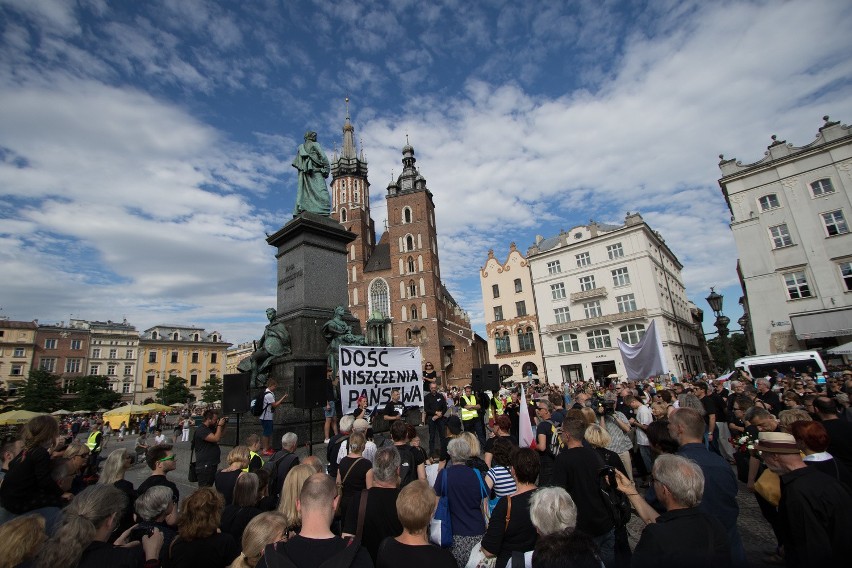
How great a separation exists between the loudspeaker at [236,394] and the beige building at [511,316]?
34.3 meters

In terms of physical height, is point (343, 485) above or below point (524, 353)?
below

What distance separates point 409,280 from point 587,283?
23.9 metres

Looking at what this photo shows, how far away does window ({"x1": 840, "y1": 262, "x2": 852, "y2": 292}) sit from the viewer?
74.3ft

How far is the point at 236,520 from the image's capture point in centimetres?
306

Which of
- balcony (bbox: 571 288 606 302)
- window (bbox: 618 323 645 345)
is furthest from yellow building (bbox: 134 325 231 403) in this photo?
window (bbox: 618 323 645 345)

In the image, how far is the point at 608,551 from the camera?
3254mm

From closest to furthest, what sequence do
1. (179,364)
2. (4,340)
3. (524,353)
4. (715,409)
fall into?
(715,409) < (524,353) < (4,340) < (179,364)

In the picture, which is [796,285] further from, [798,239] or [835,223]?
[835,223]

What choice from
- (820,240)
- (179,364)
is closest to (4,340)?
(179,364)

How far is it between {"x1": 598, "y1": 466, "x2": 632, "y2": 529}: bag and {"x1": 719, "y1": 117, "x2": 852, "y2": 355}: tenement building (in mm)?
27826

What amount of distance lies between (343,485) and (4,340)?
2903 inches

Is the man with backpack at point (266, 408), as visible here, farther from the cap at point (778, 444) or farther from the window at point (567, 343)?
the window at point (567, 343)

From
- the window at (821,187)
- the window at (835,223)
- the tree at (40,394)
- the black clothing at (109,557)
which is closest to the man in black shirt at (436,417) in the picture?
the black clothing at (109,557)

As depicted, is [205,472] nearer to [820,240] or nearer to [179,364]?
[820,240]
